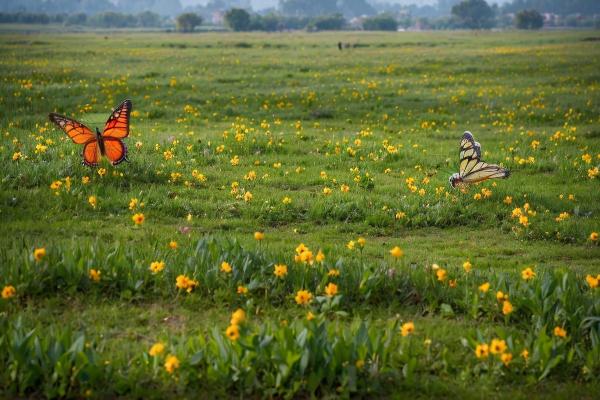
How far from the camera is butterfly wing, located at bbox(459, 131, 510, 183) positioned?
9.77 metres

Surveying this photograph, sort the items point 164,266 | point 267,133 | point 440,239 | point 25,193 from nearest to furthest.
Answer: point 164,266, point 440,239, point 25,193, point 267,133

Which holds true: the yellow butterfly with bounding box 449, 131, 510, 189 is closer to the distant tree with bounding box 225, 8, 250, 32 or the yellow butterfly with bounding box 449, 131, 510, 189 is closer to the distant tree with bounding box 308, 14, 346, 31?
the distant tree with bounding box 225, 8, 250, 32

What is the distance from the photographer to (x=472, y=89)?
81.9 ft

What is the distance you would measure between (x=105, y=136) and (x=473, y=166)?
5.88 m

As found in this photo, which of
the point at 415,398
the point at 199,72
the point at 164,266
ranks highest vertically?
the point at 199,72

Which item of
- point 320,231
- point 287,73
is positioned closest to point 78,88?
point 287,73

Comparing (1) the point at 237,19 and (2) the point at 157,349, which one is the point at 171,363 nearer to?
(2) the point at 157,349

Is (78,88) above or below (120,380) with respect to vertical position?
above

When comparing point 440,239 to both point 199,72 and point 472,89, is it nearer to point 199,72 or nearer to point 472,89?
point 472,89

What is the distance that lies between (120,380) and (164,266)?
184 cm

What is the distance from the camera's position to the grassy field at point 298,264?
490cm

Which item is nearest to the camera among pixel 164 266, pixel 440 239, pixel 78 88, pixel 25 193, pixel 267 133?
pixel 164 266

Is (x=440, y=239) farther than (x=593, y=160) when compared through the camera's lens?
No

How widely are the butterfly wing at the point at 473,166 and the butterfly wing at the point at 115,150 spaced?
214 inches
